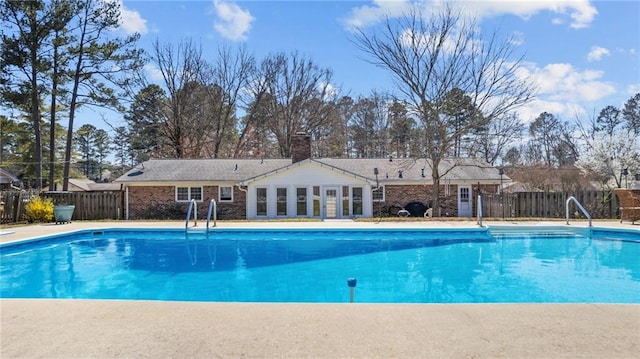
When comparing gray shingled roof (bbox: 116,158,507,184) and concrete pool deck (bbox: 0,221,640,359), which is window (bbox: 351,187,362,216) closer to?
gray shingled roof (bbox: 116,158,507,184)

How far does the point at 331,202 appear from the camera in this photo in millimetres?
19891

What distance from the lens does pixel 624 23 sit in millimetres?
10227

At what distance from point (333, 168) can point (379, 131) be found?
614 inches

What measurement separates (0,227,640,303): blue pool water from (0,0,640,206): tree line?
6325 mm

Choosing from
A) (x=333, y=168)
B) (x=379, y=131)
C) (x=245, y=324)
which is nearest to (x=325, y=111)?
(x=379, y=131)

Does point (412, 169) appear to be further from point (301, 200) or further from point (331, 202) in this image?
point (301, 200)

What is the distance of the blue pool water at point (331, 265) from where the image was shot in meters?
7.33

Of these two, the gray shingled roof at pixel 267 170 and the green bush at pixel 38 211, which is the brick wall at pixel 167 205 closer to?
the gray shingled roof at pixel 267 170

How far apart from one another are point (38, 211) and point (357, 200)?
13.9 m

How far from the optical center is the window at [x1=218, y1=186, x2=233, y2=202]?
2033 cm

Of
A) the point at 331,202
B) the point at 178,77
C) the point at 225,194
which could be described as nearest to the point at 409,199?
the point at 331,202

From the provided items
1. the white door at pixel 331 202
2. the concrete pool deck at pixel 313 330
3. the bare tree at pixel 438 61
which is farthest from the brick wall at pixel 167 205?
the concrete pool deck at pixel 313 330

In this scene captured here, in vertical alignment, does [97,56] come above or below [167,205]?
above

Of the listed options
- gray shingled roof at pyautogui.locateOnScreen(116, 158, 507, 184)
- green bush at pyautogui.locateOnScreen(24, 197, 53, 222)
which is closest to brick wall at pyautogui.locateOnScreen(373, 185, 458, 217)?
gray shingled roof at pyautogui.locateOnScreen(116, 158, 507, 184)
